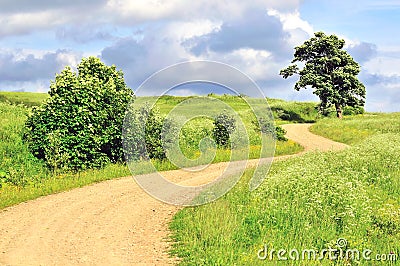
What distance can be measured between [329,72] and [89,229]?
5941cm

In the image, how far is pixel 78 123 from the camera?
932 inches

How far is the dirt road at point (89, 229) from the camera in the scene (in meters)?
11.4

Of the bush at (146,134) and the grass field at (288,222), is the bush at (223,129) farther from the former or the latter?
the grass field at (288,222)

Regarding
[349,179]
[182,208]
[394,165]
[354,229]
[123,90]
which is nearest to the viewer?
[354,229]

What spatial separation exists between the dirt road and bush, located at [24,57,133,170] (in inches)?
158

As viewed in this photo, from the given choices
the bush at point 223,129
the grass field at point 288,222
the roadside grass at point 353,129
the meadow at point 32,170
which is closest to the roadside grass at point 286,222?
the grass field at point 288,222

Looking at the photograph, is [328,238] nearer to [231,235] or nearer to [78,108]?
[231,235]

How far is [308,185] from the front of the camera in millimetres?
16812

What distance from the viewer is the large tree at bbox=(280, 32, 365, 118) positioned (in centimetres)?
6569

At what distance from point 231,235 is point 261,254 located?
1.10 meters

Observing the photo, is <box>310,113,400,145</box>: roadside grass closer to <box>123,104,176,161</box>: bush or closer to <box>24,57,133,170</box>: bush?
<box>123,104,176,161</box>: bush

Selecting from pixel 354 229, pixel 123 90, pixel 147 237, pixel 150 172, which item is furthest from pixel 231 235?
pixel 123 90

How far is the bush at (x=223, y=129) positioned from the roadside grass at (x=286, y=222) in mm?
14298

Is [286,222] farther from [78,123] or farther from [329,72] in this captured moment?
[329,72]
